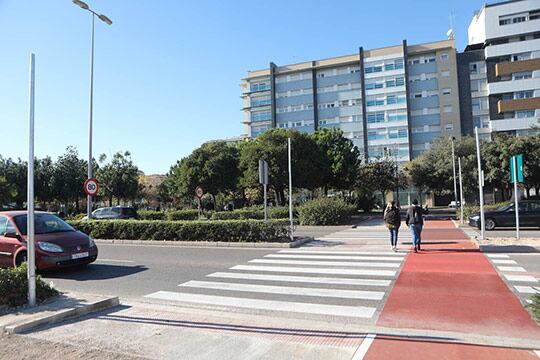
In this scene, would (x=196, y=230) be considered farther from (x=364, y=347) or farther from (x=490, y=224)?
(x=490, y=224)

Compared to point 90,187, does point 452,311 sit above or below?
below

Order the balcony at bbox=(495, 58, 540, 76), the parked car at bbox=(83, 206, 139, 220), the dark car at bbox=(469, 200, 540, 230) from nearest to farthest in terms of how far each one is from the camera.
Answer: the dark car at bbox=(469, 200, 540, 230), the parked car at bbox=(83, 206, 139, 220), the balcony at bbox=(495, 58, 540, 76)

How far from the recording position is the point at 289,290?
7605 mm

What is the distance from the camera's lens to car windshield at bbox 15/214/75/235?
9828mm

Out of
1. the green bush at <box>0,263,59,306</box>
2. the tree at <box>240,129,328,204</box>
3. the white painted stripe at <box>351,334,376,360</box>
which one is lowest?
the white painted stripe at <box>351,334,376,360</box>

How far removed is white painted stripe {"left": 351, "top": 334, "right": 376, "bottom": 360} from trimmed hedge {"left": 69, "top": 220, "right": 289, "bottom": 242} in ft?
33.4

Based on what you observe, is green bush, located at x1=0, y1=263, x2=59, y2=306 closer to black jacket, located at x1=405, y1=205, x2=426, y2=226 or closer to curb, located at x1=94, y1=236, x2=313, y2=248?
curb, located at x1=94, y1=236, x2=313, y2=248

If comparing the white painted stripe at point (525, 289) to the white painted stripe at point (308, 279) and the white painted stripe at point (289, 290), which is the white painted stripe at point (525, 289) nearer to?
the white painted stripe at point (308, 279)

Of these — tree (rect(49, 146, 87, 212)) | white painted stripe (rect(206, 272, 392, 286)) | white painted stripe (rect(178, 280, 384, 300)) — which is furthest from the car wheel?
tree (rect(49, 146, 87, 212))

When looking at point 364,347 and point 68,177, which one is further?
point 68,177

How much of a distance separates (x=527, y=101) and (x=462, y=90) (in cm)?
987

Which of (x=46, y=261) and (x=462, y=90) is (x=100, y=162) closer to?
(x=46, y=261)

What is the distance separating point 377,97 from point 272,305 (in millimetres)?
67032

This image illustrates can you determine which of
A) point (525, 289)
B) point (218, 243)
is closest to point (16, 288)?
point (525, 289)
